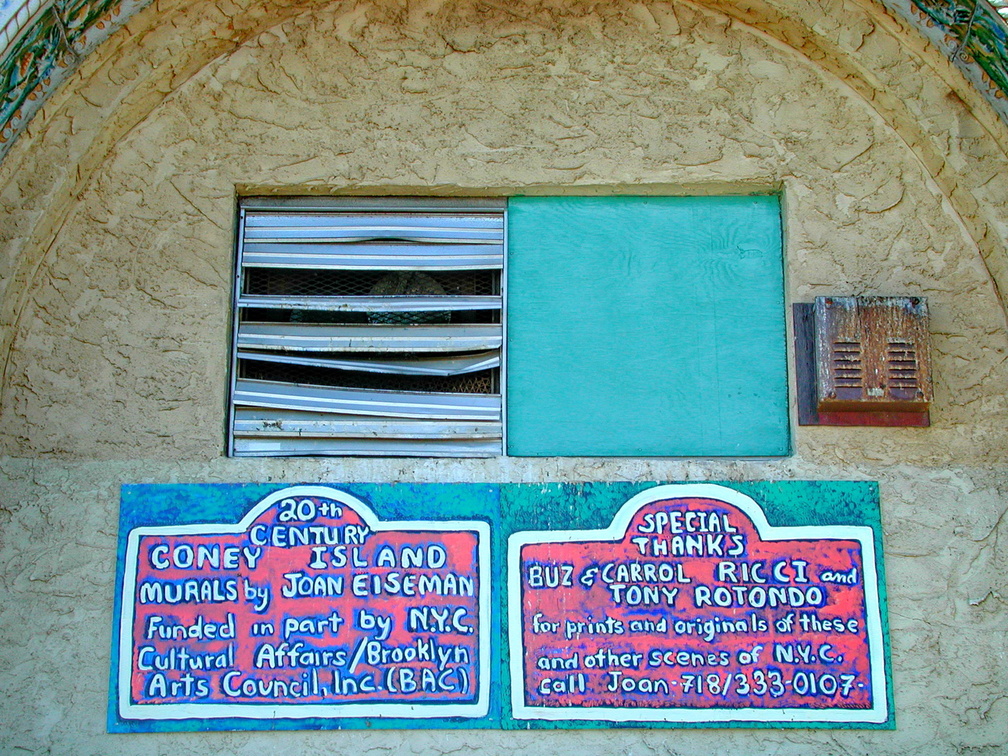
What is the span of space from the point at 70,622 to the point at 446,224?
2243 mm

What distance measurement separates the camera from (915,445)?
4.23 m

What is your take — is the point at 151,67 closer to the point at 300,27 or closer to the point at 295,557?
the point at 300,27

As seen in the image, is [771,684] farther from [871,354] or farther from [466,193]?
[466,193]

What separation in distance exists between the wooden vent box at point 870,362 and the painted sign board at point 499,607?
1.09 ft

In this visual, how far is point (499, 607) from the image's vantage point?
407 centimetres

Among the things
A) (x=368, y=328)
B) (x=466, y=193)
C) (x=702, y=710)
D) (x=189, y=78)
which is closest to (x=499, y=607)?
(x=702, y=710)

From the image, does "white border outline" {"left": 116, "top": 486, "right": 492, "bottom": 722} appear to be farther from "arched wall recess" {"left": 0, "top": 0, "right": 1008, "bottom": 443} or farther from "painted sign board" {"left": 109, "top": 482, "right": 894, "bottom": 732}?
"arched wall recess" {"left": 0, "top": 0, "right": 1008, "bottom": 443}

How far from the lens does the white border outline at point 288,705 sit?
3.99 metres

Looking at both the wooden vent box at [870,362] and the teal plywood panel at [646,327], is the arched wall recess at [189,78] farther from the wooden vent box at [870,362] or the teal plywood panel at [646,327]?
the teal plywood panel at [646,327]

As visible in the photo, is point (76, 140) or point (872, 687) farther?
point (76, 140)

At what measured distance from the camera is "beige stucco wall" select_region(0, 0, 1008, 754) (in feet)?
13.3

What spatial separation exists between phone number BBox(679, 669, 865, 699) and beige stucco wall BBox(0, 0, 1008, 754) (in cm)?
16

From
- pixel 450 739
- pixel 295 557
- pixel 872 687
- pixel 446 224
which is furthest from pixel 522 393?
pixel 872 687

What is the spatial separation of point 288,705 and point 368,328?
1576 mm
